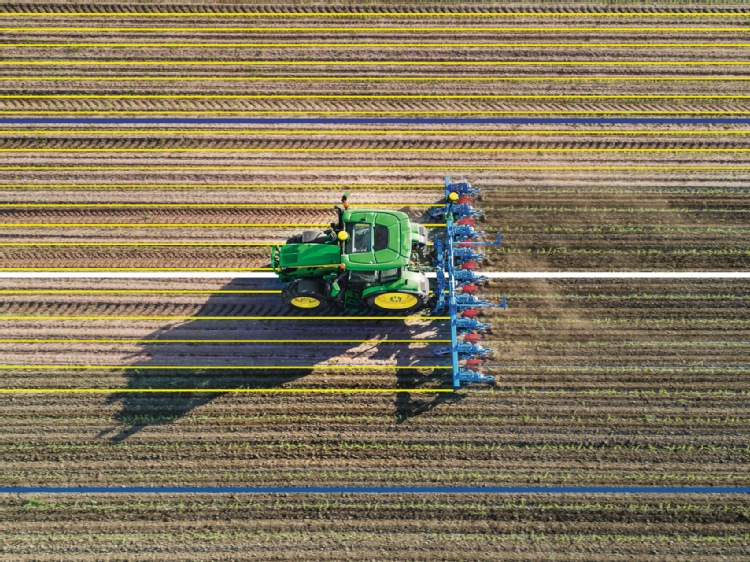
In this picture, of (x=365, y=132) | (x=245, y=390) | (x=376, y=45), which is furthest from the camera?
(x=376, y=45)

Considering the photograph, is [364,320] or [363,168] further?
[363,168]

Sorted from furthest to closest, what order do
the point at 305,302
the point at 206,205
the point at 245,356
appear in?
the point at 206,205, the point at 245,356, the point at 305,302

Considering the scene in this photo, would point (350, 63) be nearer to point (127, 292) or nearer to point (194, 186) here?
point (194, 186)

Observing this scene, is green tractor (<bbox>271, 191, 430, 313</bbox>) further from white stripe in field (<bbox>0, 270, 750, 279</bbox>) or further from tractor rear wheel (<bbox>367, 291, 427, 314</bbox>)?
white stripe in field (<bbox>0, 270, 750, 279</bbox>)

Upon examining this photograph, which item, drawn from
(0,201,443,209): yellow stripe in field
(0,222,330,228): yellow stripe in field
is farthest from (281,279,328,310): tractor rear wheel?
(0,201,443,209): yellow stripe in field

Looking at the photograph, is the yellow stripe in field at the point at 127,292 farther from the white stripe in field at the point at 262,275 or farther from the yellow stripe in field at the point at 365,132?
the yellow stripe in field at the point at 365,132

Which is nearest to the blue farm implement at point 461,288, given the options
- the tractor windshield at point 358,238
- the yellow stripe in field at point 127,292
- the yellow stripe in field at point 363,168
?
the yellow stripe in field at point 363,168

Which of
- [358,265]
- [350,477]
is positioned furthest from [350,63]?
[350,477]
